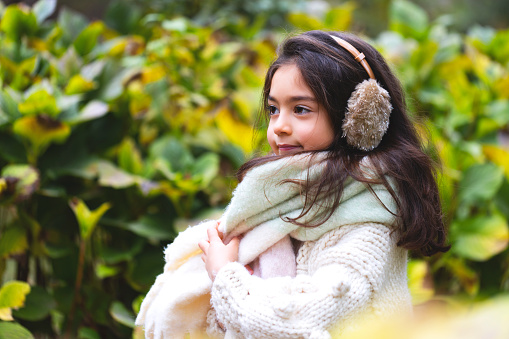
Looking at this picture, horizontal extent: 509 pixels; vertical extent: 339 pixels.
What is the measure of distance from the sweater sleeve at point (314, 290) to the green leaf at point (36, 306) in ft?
4.58

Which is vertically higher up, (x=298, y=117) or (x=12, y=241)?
(x=298, y=117)

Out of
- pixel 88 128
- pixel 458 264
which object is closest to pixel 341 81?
pixel 88 128

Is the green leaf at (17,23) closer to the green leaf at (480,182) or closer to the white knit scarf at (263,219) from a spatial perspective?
the white knit scarf at (263,219)

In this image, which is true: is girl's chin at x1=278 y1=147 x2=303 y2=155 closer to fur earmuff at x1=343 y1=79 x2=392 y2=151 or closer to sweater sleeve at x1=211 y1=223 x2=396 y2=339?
fur earmuff at x1=343 y1=79 x2=392 y2=151

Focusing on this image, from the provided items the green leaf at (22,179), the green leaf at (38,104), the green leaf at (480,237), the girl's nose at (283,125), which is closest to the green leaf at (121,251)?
the green leaf at (22,179)

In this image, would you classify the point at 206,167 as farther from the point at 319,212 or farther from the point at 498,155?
the point at 498,155

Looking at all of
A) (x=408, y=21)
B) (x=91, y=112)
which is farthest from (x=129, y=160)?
(x=408, y=21)

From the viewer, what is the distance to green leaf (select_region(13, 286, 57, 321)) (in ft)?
7.92

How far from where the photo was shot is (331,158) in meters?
1.44

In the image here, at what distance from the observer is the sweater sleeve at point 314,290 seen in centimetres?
129

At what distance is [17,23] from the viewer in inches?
123

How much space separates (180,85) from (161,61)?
185mm

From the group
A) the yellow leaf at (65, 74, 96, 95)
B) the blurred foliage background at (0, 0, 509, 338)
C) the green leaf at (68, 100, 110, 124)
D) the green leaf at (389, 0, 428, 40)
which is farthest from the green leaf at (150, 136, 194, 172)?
the green leaf at (389, 0, 428, 40)

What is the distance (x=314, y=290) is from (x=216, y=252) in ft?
0.95
